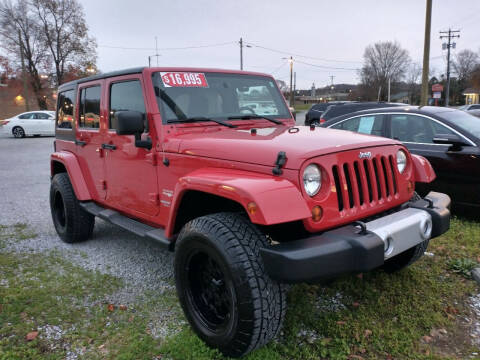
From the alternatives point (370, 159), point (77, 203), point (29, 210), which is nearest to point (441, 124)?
point (370, 159)

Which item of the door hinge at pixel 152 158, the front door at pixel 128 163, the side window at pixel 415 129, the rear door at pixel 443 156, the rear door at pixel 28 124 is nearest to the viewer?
the door hinge at pixel 152 158

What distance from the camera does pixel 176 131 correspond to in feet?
10.8

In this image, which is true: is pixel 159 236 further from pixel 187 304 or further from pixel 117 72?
pixel 117 72

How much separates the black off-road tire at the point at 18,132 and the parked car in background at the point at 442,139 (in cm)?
2006

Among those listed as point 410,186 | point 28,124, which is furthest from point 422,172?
point 28,124

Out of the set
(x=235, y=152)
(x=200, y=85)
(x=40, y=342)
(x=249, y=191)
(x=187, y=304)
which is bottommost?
(x=40, y=342)

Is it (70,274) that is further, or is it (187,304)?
(70,274)

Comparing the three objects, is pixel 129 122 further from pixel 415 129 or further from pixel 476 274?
pixel 415 129

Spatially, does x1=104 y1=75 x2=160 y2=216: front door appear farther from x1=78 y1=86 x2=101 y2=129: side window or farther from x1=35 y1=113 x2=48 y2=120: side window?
x1=35 y1=113 x2=48 y2=120: side window

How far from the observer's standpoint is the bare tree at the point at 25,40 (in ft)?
120

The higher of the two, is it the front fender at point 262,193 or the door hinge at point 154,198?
the front fender at point 262,193

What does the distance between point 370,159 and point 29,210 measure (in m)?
5.79

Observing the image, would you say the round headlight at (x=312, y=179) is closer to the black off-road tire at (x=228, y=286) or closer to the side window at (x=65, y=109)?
the black off-road tire at (x=228, y=286)

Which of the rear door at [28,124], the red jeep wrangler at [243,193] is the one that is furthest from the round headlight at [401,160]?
the rear door at [28,124]
